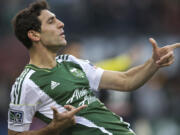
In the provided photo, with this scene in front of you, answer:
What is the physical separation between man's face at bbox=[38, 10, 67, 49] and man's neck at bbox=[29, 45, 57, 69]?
6cm

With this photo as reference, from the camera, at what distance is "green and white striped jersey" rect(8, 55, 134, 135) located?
470cm

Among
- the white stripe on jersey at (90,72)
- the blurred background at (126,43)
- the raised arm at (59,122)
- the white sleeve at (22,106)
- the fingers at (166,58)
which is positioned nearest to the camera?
the raised arm at (59,122)

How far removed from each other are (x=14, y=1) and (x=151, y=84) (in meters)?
4.73

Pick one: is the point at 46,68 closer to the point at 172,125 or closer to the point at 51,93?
the point at 51,93

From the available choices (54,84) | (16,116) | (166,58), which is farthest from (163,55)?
Result: (16,116)

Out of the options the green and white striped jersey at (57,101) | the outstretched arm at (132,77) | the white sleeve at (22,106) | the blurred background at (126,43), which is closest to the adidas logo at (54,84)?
the green and white striped jersey at (57,101)

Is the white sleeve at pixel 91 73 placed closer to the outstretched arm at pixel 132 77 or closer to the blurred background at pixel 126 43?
the outstretched arm at pixel 132 77

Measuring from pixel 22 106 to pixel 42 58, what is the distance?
1.95ft

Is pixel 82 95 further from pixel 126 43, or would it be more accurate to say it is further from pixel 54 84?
pixel 126 43

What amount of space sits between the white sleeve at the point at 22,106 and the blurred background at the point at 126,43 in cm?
515

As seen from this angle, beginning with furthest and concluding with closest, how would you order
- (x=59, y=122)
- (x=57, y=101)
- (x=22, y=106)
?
(x=57, y=101) → (x=22, y=106) → (x=59, y=122)

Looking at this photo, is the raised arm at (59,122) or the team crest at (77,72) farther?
the team crest at (77,72)

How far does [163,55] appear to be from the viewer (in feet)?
16.1

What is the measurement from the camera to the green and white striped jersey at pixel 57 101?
4.70 metres
